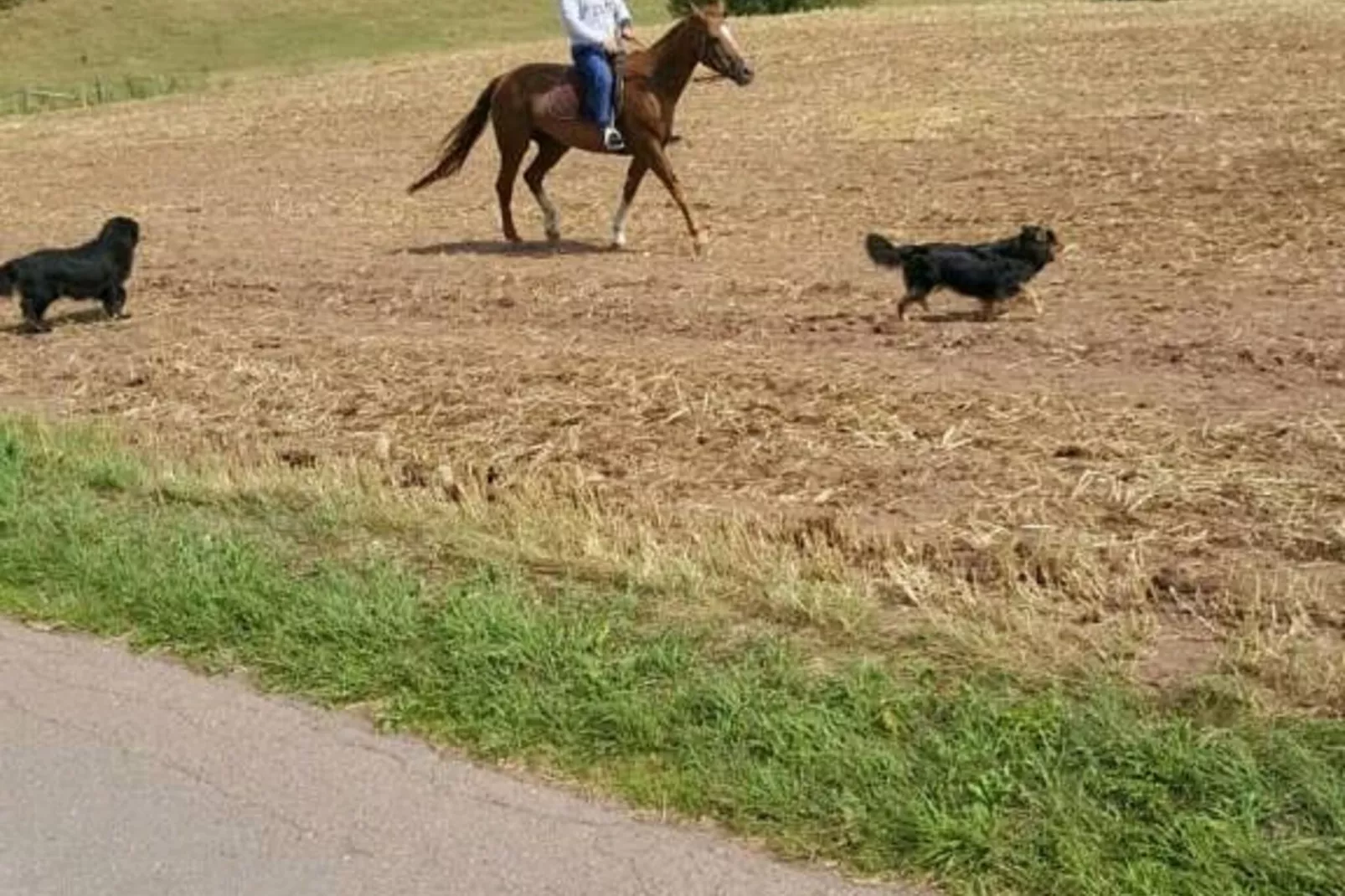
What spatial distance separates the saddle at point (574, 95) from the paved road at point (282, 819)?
32.4 ft

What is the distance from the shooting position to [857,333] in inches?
406

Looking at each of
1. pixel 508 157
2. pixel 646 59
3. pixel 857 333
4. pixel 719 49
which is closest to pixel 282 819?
pixel 857 333

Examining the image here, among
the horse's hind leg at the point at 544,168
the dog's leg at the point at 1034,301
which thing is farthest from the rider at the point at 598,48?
the dog's leg at the point at 1034,301

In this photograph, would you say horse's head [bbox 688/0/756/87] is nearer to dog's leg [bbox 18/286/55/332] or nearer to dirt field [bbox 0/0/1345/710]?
dirt field [bbox 0/0/1345/710]

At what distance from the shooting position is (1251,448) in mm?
7129

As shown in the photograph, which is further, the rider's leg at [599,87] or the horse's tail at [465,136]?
the horse's tail at [465,136]

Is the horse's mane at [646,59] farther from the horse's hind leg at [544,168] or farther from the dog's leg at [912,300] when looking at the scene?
the dog's leg at [912,300]

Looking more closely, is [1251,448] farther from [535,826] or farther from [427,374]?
[427,374]

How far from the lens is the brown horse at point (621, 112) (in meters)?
14.2

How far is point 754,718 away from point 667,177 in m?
10.0

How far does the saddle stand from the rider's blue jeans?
53 mm

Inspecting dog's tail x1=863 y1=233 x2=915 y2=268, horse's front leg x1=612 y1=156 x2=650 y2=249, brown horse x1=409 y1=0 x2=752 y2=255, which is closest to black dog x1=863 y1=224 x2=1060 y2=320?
dog's tail x1=863 y1=233 x2=915 y2=268

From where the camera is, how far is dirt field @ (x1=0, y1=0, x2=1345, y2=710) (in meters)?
6.63

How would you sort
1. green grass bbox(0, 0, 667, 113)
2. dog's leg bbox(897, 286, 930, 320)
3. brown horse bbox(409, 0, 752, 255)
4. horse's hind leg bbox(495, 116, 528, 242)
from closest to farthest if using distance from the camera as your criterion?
dog's leg bbox(897, 286, 930, 320)
brown horse bbox(409, 0, 752, 255)
horse's hind leg bbox(495, 116, 528, 242)
green grass bbox(0, 0, 667, 113)
